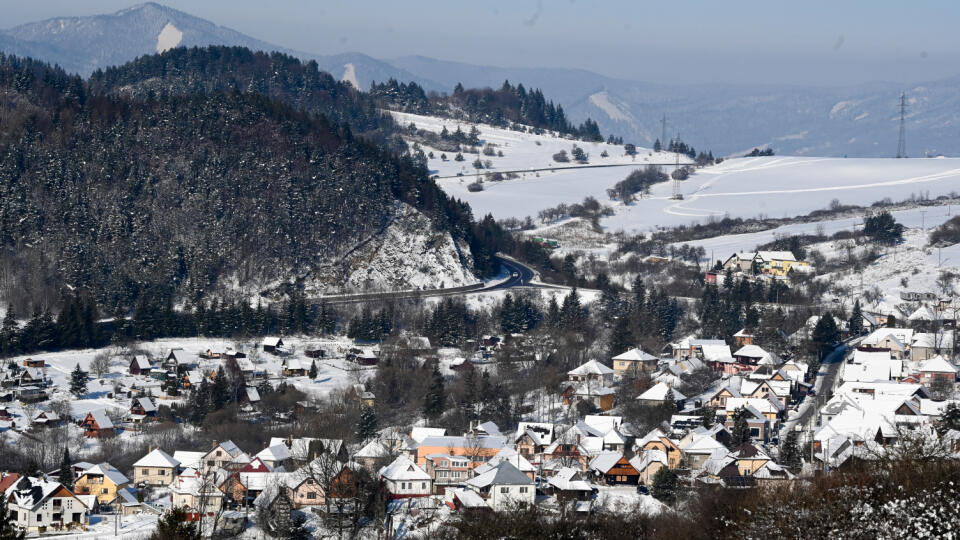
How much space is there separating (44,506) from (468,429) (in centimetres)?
1341

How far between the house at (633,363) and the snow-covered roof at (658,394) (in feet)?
13.9

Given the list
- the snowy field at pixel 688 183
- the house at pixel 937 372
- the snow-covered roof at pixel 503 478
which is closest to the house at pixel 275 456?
the snow-covered roof at pixel 503 478

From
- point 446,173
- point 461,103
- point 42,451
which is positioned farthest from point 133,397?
point 461,103

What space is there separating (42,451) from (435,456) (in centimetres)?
1160

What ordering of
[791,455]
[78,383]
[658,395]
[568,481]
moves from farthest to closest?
[78,383]
[658,395]
[791,455]
[568,481]

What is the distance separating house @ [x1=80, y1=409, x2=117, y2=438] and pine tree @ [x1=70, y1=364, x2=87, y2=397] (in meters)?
3.71

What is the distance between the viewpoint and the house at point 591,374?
154ft

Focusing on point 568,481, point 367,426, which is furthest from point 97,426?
point 568,481

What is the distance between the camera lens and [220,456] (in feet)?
123

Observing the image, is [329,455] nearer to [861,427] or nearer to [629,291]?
[861,427]

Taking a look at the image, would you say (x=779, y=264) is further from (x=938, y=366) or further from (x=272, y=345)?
(x=272, y=345)

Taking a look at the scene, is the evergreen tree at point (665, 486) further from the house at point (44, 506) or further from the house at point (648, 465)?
the house at point (44, 506)

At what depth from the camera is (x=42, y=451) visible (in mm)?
38406

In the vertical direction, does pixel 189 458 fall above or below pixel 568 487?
below
